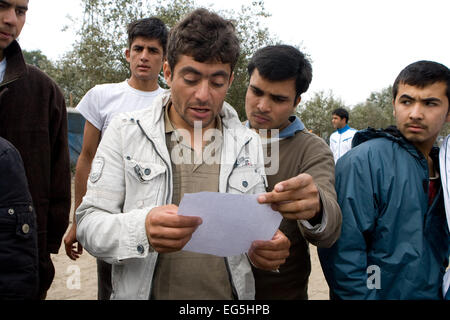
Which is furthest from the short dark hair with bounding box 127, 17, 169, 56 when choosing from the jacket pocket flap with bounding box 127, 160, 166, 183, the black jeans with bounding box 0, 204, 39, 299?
the black jeans with bounding box 0, 204, 39, 299

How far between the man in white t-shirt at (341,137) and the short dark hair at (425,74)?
258 inches

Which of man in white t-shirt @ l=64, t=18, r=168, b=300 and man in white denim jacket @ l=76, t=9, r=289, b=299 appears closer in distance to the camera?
man in white denim jacket @ l=76, t=9, r=289, b=299

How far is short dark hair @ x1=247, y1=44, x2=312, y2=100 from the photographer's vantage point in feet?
7.21

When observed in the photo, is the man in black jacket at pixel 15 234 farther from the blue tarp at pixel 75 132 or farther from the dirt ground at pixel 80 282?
the blue tarp at pixel 75 132

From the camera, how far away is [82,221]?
1430mm

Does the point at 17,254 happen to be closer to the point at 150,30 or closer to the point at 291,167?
the point at 291,167

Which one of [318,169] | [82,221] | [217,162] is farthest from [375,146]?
[82,221]

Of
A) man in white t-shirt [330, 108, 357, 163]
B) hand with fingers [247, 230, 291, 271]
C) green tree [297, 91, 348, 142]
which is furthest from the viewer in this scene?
green tree [297, 91, 348, 142]

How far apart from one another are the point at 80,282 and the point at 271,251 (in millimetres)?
3991

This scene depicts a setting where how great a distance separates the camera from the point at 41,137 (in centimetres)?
218

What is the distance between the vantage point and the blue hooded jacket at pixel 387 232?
1793 millimetres

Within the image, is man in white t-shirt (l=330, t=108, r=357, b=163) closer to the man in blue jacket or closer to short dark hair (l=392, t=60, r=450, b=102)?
short dark hair (l=392, t=60, r=450, b=102)

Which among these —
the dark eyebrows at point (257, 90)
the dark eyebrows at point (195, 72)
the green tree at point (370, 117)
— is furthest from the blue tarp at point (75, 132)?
the green tree at point (370, 117)

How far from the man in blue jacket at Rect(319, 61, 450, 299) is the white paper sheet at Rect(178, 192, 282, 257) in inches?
26.2
